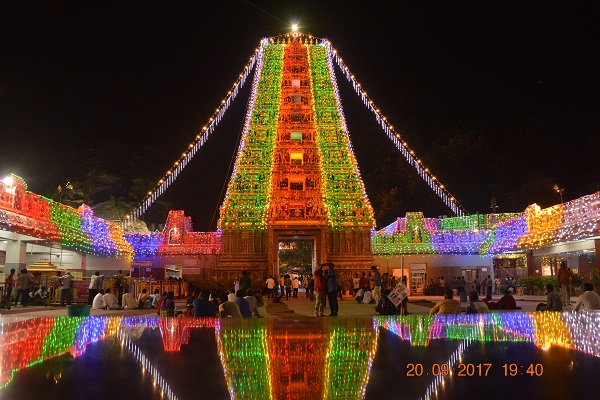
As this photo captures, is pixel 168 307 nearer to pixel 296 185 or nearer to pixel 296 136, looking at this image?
pixel 296 185

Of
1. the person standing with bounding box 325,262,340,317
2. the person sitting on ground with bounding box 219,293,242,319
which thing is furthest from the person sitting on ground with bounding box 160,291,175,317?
the person standing with bounding box 325,262,340,317

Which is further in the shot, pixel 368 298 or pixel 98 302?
pixel 368 298

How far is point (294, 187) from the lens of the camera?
87.4ft

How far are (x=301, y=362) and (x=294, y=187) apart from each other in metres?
21.7

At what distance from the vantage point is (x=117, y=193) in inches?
1570

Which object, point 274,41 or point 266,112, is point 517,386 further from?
point 274,41

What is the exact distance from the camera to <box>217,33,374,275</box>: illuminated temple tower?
83.3 feet

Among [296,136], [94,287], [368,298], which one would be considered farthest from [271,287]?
[296,136]

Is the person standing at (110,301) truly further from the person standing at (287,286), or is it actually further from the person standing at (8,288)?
the person standing at (287,286)

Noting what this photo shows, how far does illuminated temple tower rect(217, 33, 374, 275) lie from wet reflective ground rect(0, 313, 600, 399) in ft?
56.9

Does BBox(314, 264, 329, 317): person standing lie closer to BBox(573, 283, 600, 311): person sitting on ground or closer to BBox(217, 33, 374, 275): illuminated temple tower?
BBox(573, 283, 600, 311): person sitting on ground

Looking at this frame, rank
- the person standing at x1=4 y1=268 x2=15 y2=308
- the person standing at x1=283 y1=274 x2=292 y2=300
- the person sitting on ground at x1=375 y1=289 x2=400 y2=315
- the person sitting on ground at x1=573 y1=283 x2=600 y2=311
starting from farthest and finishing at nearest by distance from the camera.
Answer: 1. the person standing at x1=283 y1=274 x2=292 y2=300
2. the person standing at x1=4 y1=268 x2=15 y2=308
3. the person sitting on ground at x1=375 y1=289 x2=400 y2=315
4. the person sitting on ground at x1=573 y1=283 x2=600 y2=311

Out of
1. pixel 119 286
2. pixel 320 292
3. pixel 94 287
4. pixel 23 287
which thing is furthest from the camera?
pixel 119 286

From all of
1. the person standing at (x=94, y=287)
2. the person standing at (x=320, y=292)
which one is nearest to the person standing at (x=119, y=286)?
the person standing at (x=94, y=287)
